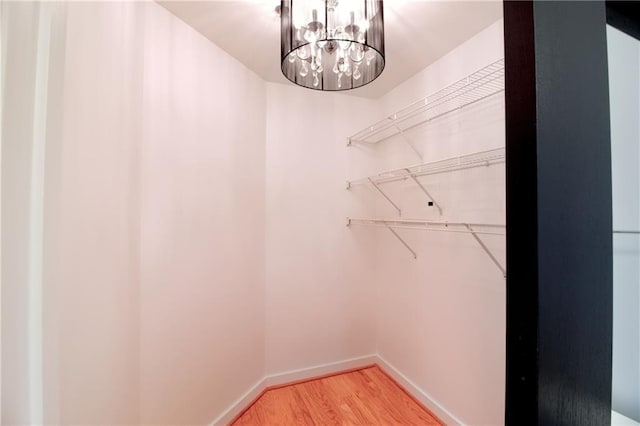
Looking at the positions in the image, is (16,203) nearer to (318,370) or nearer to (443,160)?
(443,160)

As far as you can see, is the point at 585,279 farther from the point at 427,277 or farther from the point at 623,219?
the point at 427,277

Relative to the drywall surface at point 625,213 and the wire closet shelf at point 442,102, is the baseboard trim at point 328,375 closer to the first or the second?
the drywall surface at point 625,213

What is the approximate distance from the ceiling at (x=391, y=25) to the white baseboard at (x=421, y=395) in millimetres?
2296

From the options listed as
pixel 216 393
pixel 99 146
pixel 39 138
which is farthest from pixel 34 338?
pixel 216 393

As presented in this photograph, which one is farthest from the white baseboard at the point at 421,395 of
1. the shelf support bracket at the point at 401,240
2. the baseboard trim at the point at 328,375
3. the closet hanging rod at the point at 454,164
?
the closet hanging rod at the point at 454,164

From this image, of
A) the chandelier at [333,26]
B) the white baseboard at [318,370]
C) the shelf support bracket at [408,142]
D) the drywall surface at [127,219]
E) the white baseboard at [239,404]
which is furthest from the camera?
the white baseboard at [318,370]

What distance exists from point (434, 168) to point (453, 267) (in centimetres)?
64

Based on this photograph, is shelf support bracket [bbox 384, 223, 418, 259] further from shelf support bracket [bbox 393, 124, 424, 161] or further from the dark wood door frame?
the dark wood door frame

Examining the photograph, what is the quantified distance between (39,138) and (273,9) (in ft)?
3.97

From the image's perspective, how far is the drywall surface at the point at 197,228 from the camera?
4.11ft

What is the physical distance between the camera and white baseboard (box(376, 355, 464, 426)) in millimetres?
1594

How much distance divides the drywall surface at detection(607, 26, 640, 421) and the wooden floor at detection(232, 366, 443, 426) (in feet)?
4.79

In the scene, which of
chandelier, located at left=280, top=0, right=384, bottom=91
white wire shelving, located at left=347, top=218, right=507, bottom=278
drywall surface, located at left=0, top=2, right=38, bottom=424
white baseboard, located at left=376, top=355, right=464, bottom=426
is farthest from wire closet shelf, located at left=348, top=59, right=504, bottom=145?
white baseboard, located at left=376, top=355, right=464, bottom=426

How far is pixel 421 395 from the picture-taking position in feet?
5.87
